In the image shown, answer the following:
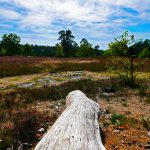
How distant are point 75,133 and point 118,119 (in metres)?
4.71

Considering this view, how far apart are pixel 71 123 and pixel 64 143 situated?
4.47ft

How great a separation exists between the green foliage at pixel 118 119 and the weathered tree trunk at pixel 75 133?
1.79 meters

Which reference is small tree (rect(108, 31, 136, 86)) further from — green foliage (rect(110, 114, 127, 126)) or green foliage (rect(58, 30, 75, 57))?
green foliage (rect(58, 30, 75, 57))

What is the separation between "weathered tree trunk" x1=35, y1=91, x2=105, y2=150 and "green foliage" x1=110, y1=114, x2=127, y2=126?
1.79m

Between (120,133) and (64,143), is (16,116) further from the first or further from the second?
(64,143)

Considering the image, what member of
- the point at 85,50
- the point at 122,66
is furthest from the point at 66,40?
the point at 122,66

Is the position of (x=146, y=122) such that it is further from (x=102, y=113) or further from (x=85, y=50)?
(x=85, y=50)

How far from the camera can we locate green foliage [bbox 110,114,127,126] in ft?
35.9

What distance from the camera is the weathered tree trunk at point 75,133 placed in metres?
6.48

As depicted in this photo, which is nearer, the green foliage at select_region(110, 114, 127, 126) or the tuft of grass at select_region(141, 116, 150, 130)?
the tuft of grass at select_region(141, 116, 150, 130)

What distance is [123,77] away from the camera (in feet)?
70.2

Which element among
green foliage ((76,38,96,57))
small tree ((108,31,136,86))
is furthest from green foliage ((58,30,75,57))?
small tree ((108,31,136,86))

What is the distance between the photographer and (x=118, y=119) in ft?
37.7

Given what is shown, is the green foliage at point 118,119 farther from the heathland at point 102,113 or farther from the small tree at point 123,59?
the small tree at point 123,59
